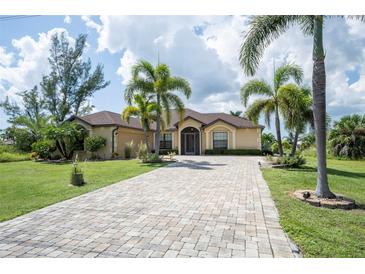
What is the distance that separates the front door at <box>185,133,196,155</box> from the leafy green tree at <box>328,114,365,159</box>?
46.2 feet

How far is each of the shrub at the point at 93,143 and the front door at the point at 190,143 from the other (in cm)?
910

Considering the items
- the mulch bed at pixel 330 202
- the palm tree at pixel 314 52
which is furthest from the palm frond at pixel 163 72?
the mulch bed at pixel 330 202

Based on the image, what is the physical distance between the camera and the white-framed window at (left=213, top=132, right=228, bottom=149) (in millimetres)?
26394

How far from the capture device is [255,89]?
1619 cm

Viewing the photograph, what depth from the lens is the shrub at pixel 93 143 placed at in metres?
21.4

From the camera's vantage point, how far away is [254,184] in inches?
358

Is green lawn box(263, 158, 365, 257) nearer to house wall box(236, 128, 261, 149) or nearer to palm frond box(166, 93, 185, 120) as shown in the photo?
palm frond box(166, 93, 185, 120)

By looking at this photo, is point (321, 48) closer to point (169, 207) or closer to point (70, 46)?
point (169, 207)

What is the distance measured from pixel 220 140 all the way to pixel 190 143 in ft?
10.7

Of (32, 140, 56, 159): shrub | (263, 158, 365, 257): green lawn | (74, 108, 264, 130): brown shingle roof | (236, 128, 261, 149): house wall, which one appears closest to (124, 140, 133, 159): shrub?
(74, 108, 264, 130): brown shingle roof

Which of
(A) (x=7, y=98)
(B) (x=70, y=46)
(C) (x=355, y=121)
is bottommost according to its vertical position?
(C) (x=355, y=121)

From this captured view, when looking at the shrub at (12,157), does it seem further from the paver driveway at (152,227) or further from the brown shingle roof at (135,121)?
the paver driveway at (152,227)
